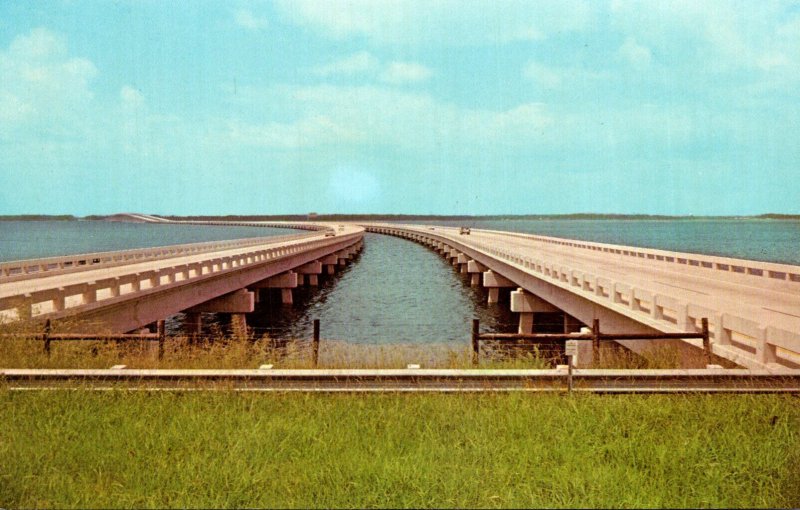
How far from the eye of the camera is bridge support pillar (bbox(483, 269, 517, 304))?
146 feet

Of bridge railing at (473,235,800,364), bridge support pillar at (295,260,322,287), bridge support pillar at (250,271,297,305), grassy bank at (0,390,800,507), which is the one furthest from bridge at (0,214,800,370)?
bridge support pillar at (295,260,322,287)

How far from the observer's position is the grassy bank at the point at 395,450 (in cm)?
636

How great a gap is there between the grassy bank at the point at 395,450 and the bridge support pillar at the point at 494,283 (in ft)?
116

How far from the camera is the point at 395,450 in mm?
7461

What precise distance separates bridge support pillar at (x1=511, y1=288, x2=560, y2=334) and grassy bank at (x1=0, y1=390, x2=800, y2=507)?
2347 centimetres

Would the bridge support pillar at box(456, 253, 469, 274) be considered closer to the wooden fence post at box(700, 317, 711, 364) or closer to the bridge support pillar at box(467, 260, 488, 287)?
the bridge support pillar at box(467, 260, 488, 287)

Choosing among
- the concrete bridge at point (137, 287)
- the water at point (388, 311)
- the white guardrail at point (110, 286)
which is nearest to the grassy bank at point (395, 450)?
the white guardrail at point (110, 286)

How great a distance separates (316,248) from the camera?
186 feet

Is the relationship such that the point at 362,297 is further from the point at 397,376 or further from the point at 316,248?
the point at 397,376

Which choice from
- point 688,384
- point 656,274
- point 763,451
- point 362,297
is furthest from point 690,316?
point 362,297

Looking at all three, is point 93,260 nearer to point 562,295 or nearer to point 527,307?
point 527,307

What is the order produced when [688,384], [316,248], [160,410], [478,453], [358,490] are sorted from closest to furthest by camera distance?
[358,490]
[478,453]
[160,410]
[688,384]
[316,248]

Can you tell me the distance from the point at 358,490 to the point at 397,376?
13.2 ft

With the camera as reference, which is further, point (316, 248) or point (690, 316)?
point (316, 248)
